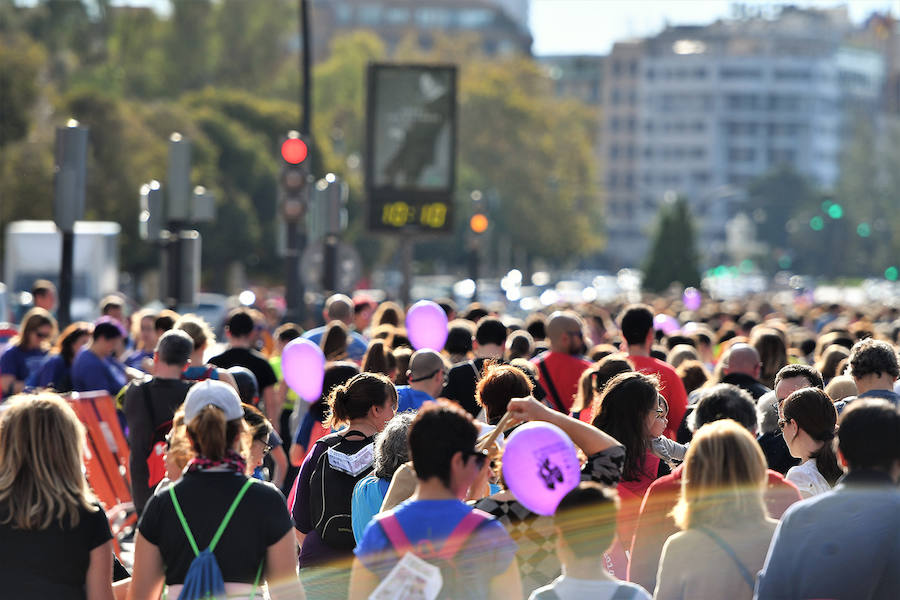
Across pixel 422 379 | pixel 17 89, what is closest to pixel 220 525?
pixel 422 379

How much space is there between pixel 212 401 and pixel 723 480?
1.65 metres

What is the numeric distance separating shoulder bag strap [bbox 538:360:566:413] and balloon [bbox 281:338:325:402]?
1.40 metres

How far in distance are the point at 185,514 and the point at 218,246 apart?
5474 cm

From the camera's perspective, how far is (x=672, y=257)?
173ft

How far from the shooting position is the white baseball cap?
5.43m

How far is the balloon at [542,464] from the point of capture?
193 inches

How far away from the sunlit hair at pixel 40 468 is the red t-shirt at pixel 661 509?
6.35ft

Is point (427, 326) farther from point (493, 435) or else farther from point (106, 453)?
point (493, 435)

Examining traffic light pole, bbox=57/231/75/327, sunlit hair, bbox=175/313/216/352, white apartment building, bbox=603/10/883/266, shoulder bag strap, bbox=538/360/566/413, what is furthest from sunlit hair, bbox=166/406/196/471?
white apartment building, bbox=603/10/883/266

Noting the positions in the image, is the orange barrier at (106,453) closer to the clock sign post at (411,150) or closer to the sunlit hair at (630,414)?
the sunlit hair at (630,414)

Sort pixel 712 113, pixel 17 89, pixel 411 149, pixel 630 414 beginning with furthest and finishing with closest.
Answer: pixel 712 113 → pixel 17 89 → pixel 411 149 → pixel 630 414

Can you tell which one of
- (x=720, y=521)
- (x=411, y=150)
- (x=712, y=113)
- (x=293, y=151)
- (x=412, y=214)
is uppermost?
(x=712, y=113)

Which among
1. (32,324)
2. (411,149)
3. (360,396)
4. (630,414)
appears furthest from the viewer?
(411,149)

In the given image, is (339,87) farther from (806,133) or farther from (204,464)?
(806,133)
